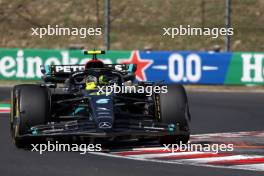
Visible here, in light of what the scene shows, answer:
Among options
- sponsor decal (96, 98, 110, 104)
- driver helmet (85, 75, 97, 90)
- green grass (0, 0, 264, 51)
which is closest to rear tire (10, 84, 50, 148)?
sponsor decal (96, 98, 110, 104)

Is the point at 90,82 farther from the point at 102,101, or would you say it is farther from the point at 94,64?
the point at 102,101

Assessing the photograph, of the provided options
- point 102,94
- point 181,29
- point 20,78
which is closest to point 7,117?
point 102,94

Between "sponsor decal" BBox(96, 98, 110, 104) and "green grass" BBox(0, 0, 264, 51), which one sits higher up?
A: "green grass" BBox(0, 0, 264, 51)

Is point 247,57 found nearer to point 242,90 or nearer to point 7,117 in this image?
point 242,90

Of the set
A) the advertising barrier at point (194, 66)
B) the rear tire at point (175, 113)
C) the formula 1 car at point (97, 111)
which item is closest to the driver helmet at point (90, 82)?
the formula 1 car at point (97, 111)

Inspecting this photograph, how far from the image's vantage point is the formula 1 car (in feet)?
37.7

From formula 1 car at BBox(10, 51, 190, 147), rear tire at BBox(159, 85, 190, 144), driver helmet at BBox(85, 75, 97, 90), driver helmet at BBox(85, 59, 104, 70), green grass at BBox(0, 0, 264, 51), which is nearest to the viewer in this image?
formula 1 car at BBox(10, 51, 190, 147)

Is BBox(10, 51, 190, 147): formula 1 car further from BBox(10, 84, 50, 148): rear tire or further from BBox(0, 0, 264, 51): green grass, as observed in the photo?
BBox(0, 0, 264, 51): green grass

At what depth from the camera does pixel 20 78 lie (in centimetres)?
2470

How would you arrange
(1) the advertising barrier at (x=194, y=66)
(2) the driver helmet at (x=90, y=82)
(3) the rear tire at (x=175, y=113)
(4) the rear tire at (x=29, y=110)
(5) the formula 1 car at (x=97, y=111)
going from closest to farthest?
(5) the formula 1 car at (x=97, y=111)
(4) the rear tire at (x=29, y=110)
(3) the rear tire at (x=175, y=113)
(2) the driver helmet at (x=90, y=82)
(1) the advertising barrier at (x=194, y=66)

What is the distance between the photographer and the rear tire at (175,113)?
11953 mm

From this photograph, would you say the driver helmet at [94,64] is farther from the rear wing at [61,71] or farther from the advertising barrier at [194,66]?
the advertising barrier at [194,66]

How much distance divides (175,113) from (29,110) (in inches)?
81.9

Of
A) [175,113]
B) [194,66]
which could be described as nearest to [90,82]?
[175,113]
